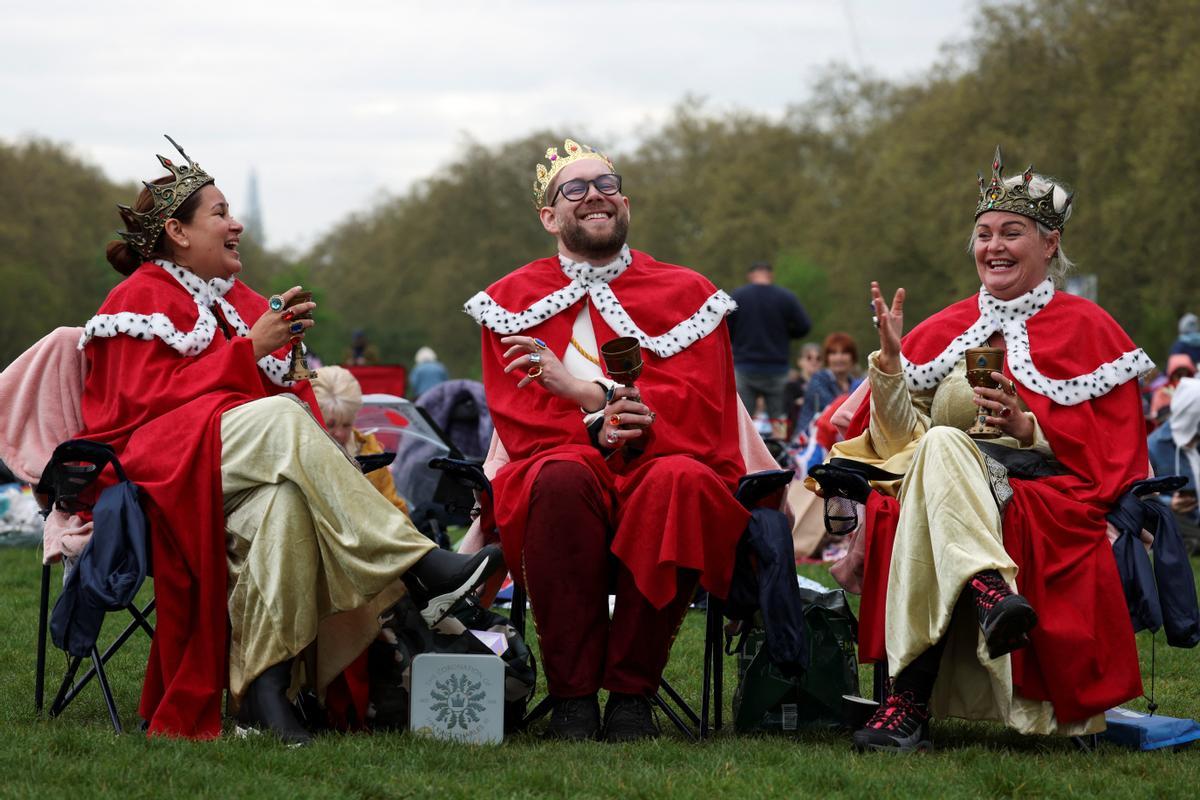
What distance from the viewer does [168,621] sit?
4480 millimetres

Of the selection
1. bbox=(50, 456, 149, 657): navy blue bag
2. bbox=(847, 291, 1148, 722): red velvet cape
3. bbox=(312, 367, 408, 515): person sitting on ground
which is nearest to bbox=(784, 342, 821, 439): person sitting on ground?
bbox=(312, 367, 408, 515): person sitting on ground

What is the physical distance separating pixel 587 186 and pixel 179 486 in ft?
5.54

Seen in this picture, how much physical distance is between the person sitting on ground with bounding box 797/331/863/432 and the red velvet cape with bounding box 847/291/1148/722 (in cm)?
605

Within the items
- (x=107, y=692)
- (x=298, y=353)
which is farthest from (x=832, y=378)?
(x=107, y=692)

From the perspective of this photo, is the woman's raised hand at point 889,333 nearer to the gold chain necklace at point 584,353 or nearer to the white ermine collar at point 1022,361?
the white ermine collar at point 1022,361

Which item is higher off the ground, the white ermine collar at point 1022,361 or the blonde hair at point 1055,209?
the blonde hair at point 1055,209

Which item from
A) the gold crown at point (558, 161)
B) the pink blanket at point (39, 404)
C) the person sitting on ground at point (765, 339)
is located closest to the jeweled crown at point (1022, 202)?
the gold crown at point (558, 161)

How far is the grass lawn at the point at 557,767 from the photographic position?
3.79 m

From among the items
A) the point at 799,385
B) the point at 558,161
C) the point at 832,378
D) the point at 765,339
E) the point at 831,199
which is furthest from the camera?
the point at 831,199

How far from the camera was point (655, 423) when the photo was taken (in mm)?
4961

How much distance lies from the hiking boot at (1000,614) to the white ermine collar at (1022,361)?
0.87 m

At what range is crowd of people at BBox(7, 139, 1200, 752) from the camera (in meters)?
4.45

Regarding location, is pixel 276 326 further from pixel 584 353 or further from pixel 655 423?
pixel 655 423

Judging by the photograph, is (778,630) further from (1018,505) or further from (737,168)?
(737,168)
